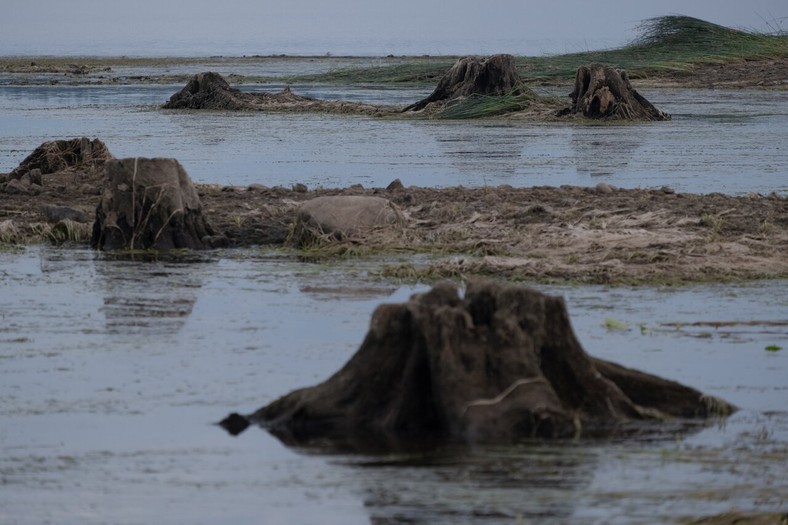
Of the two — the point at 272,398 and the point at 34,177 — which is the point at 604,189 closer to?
the point at 34,177

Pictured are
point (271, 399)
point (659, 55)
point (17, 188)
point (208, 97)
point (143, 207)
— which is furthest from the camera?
point (659, 55)

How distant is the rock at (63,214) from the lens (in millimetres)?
17312

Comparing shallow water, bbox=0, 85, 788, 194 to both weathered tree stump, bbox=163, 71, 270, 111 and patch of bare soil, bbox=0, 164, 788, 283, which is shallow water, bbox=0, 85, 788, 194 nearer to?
weathered tree stump, bbox=163, 71, 270, 111

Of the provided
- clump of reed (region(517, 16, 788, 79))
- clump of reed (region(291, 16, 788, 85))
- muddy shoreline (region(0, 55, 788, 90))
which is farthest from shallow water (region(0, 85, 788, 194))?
clump of reed (region(291, 16, 788, 85))

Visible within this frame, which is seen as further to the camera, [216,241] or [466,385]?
[216,241]

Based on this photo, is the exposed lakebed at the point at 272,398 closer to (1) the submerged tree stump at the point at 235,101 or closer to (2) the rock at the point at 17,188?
(2) the rock at the point at 17,188

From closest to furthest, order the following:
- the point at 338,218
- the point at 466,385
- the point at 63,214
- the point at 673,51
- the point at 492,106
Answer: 1. the point at 466,385
2. the point at 338,218
3. the point at 63,214
4. the point at 492,106
5. the point at 673,51

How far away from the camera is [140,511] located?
760 centimetres

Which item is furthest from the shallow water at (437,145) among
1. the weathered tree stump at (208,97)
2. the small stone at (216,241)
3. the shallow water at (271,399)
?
the shallow water at (271,399)

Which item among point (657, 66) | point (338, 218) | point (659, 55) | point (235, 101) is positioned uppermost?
point (659, 55)

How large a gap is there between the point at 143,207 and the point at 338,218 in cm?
205

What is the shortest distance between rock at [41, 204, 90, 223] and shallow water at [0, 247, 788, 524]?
215 centimetres

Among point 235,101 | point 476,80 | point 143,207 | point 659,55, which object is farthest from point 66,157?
point 659,55

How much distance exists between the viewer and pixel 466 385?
28.8ft
